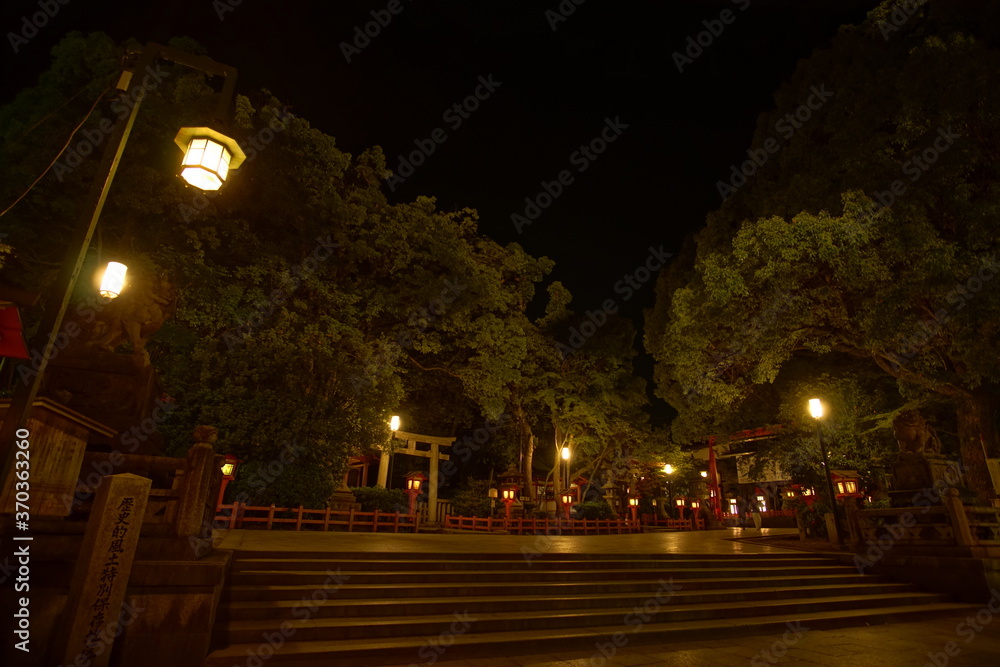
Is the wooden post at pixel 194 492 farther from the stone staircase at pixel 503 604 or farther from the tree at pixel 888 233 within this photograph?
the tree at pixel 888 233

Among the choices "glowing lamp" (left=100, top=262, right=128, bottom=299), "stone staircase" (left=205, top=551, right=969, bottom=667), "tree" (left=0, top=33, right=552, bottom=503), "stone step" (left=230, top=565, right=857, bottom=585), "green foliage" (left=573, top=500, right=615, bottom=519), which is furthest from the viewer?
"green foliage" (left=573, top=500, right=615, bottom=519)

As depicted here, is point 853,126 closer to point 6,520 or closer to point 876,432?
point 876,432

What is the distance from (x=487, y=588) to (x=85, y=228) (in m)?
6.25

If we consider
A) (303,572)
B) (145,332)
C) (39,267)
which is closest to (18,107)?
(39,267)

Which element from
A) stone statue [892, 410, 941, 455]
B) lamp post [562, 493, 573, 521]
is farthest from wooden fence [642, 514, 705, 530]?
stone statue [892, 410, 941, 455]

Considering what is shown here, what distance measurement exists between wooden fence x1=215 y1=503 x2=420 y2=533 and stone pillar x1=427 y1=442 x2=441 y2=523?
4623mm

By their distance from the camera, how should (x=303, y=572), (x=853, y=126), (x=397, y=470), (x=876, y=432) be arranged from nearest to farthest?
(x=303, y=572)
(x=853, y=126)
(x=876, y=432)
(x=397, y=470)

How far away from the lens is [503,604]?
6.71 m

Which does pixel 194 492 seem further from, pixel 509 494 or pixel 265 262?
pixel 509 494

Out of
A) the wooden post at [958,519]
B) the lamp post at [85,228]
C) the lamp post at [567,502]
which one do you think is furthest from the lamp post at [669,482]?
the lamp post at [85,228]

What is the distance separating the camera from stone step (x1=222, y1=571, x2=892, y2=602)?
6.08 metres

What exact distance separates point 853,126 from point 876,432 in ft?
35.4

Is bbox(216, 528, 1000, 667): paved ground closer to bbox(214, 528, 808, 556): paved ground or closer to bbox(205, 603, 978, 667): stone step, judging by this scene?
bbox(205, 603, 978, 667): stone step

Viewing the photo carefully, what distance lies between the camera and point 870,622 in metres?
7.80
